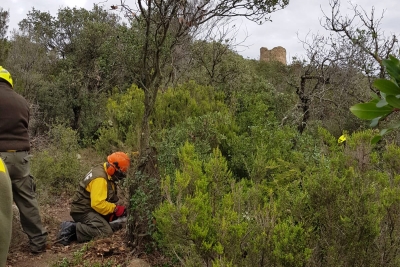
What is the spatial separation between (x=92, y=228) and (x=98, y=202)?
11.7 inches

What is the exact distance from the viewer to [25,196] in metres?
4.21

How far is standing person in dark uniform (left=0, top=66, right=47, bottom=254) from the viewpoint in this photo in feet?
13.1

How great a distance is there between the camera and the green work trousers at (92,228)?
471cm

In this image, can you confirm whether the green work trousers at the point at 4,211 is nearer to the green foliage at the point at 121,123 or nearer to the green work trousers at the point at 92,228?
the green work trousers at the point at 92,228

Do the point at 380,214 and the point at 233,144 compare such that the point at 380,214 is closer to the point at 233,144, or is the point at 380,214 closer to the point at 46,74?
the point at 233,144

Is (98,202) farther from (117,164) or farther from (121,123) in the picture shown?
(121,123)

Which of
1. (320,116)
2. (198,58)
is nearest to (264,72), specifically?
(198,58)

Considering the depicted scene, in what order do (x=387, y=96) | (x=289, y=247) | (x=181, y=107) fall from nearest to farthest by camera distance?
(x=387, y=96), (x=289, y=247), (x=181, y=107)

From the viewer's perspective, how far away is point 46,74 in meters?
15.9

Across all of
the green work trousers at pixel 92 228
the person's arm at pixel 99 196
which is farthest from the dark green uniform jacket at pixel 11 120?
the green work trousers at pixel 92 228

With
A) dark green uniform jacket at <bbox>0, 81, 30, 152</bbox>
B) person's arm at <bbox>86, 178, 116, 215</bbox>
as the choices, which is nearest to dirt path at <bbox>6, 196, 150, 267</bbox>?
person's arm at <bbox>86, 178, 116, 215</bbox>

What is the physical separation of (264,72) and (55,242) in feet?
63.8

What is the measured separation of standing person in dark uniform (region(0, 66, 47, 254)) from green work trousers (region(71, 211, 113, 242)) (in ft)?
1.52

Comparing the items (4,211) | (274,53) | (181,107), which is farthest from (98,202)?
(274,53)
